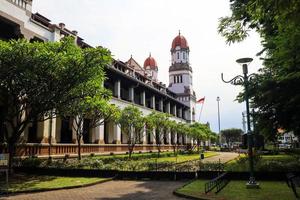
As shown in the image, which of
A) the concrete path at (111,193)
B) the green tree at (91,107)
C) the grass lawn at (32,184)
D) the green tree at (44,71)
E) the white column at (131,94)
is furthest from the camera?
the white column at (131,94)

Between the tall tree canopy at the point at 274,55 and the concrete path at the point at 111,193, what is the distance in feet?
22.9

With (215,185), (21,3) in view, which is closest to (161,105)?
(21,3)

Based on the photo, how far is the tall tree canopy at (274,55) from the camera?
7.53m

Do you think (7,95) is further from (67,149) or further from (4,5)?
(67,149)

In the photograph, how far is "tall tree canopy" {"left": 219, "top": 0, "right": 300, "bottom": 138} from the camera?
297 inches

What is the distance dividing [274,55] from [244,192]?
227 inches

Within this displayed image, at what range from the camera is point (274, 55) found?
40.8ft

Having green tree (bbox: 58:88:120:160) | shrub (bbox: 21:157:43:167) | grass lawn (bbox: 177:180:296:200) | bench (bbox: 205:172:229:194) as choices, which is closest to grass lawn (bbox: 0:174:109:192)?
shrub (bbox: 21:157:43:167)

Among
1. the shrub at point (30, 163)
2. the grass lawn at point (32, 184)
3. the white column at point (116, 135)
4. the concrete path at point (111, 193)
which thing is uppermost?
the white column at point (116, 135)

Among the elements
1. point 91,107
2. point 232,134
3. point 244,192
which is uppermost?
point 91,107

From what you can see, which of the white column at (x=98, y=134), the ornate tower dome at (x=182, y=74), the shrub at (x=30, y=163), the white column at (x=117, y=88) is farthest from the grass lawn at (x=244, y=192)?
the ornate tower dome at (x=182, y=74)

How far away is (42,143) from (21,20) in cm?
1058

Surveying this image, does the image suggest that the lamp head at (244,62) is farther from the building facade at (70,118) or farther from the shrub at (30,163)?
the building facade at (70,118)

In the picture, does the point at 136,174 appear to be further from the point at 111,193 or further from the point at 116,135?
the point at 116,135
